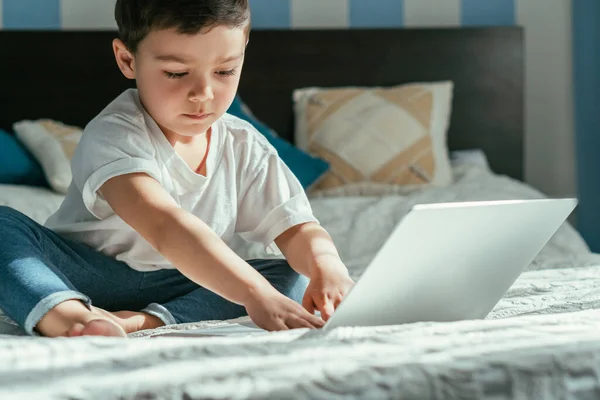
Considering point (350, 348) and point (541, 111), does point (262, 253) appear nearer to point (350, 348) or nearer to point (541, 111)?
point (350, 348)

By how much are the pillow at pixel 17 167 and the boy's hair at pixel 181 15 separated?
132cm

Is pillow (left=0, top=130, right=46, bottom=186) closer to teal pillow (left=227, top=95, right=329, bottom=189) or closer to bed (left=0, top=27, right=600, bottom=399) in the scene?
bed (left=0, top=27, right=600, bottom=399)

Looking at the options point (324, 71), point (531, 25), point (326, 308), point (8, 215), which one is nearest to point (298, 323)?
point (326, 308)

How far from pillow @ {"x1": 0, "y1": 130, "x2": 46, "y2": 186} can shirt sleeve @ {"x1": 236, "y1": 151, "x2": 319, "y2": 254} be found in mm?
1216

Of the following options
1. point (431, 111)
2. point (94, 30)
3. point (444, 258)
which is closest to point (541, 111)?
point (431, 111)

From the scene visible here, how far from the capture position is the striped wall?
330 cm

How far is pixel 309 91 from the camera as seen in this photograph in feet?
9.76

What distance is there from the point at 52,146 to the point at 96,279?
121cm

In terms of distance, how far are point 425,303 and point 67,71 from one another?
2225 millimetres

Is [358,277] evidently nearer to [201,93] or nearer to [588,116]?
[201,93]

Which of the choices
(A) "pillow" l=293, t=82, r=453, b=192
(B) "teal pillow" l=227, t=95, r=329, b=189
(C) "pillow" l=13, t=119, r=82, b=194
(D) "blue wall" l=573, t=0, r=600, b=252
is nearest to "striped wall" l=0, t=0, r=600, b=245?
(D) "blue wall" l=573, t=0, r=600, b=252

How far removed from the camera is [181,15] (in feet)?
3.92

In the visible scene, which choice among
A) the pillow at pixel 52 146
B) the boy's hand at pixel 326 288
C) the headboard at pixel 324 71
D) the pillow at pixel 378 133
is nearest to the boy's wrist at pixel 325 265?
the boy's hand at pixel 326 288

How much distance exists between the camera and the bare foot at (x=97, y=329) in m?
0.98
